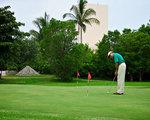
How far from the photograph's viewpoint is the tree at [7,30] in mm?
55556

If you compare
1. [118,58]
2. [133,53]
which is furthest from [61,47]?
[118,58]

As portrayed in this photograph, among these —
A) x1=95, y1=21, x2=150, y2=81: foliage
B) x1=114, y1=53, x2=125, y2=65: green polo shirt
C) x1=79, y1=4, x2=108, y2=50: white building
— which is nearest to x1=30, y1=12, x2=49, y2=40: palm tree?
x1=79, y1=4, x2=108, y2=50: white building

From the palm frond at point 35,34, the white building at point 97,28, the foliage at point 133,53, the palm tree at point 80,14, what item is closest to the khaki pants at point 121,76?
the foliage at point 133,53

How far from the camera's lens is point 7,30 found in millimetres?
55938

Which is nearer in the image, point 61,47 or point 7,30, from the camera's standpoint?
point 7,30

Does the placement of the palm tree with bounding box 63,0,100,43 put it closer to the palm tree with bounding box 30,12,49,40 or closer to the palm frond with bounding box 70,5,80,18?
the palm frond with bounding box 70,5,80,18

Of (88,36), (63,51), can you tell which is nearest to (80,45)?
(63,51)

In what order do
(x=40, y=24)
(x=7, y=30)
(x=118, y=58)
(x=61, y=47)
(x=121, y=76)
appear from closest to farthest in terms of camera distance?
(x=121, y=76)
(x=118, y=58)
(x=7, y=30)
(x=61, y=47)
(x=40, y=24)

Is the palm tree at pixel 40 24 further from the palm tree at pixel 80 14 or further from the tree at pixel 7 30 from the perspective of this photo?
the tree at pixel 7 30

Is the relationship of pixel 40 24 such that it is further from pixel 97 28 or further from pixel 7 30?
pixel 7 30

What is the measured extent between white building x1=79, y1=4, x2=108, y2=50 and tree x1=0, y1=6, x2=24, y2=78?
4279cm

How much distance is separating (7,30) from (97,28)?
47983mm

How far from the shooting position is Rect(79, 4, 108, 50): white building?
327 feet

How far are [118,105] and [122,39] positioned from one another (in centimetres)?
5561
